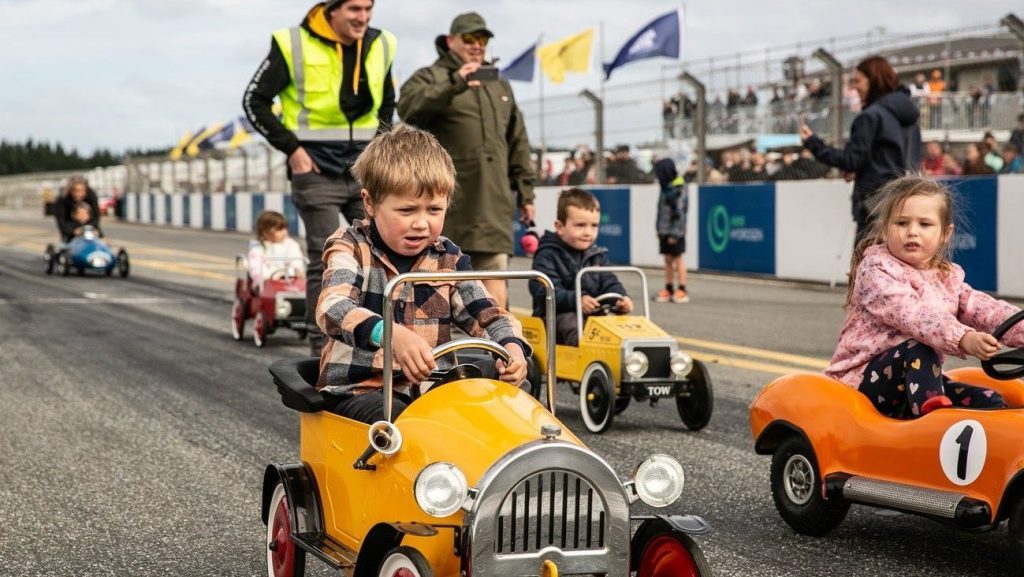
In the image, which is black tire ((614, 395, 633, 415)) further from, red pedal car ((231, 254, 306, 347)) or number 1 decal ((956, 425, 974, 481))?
red pedal car ((231, 254, 306, 347))

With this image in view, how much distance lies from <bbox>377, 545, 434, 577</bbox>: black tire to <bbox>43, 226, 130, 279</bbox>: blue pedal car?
→ 54.2 ft

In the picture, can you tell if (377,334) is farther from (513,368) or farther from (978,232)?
(978,232)

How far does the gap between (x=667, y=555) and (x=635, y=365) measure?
12.5ft

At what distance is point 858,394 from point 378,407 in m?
1.79

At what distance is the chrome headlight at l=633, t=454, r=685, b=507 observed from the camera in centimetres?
310

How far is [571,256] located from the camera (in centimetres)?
743

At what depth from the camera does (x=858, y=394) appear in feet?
15.1

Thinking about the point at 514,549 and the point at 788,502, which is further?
the point at 788,502

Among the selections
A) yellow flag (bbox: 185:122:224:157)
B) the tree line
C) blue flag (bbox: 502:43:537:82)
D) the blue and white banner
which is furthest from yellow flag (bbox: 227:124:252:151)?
the tree line

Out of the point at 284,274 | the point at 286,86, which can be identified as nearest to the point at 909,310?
the point at 286,86

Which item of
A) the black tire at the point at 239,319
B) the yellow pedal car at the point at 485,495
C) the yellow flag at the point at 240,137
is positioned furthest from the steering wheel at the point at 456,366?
the yellow flag at the point at 240,137

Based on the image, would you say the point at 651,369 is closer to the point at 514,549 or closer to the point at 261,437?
the point at 261,437

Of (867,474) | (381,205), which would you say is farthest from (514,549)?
(867,474)

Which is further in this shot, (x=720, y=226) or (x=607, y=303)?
(x=720, y=226)
